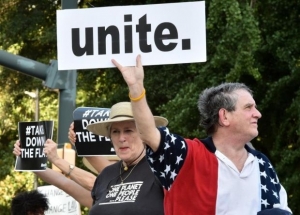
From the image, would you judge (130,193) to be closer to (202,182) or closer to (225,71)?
(202,182)

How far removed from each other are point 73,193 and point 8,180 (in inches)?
676

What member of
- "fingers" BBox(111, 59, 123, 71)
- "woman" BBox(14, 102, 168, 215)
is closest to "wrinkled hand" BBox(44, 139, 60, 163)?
"woman" BBox(14, 102, 168, 215)

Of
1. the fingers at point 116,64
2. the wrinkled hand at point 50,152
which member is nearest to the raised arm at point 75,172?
the wrinkled hand at point 50,152

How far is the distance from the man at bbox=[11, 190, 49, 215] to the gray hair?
2.55 metres

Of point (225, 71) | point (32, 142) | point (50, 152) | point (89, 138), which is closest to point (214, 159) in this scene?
point (50, 152)

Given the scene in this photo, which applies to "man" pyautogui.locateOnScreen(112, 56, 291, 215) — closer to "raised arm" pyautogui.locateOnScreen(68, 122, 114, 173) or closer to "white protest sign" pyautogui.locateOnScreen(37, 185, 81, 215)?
"raised arm" pyautogui.locateOnScreen(68, 122, 114, 173)

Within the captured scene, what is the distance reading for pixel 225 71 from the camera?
49.6 ft

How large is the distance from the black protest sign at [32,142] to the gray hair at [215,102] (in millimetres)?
3846

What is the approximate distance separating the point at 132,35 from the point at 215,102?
62cm

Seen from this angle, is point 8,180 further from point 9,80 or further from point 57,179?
point 57,179

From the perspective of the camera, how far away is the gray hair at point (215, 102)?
18.0 ft

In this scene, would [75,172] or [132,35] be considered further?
[75,172]

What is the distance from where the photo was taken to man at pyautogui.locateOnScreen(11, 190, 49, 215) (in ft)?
25.6

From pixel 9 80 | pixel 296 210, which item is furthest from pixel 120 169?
pixel 9 80
